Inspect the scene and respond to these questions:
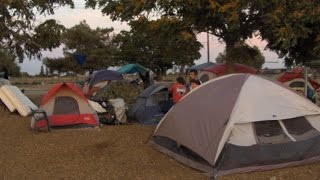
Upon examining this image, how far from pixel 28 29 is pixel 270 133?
1511 cm

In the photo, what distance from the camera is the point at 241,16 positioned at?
50.0 ft

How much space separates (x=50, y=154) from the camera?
1005 centimetres

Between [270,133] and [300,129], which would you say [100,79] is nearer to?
[300,129]

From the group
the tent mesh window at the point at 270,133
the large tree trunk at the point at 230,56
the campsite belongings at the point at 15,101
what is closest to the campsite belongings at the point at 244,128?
the tent mesh window at the point at 270,133

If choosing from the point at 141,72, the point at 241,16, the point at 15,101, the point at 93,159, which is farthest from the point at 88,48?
the point at 93,159

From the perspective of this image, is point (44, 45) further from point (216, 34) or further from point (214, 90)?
point (214, 90)

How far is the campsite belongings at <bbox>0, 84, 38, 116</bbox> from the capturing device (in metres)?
16.6

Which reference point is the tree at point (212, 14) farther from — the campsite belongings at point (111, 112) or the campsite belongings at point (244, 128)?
the campsite belongings at point (244, 128)

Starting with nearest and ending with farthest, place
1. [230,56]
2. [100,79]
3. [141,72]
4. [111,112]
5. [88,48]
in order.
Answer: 1. [111,112]
2. [230,56]
3. [100,79]
4. [141,72]
5. [88,48]

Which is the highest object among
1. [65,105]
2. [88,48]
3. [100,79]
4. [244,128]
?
[88,48]

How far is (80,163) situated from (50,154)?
1098 millimetres

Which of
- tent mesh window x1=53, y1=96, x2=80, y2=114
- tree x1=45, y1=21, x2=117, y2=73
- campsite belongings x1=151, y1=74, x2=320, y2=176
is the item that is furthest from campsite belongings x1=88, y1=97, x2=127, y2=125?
tree x1=45, y1=21, x2=117, y2=73

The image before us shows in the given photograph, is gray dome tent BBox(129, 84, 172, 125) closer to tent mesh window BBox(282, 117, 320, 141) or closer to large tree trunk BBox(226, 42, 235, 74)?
large tree trunk BBox(226, 42, 235, 74)

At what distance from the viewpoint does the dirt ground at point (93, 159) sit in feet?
27.5
